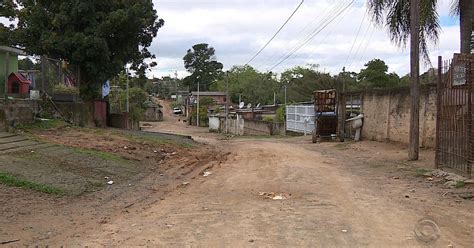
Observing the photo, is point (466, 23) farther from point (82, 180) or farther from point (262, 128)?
point (262, 128)

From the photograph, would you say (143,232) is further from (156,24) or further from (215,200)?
(156,24)

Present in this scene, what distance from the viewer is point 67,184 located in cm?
976

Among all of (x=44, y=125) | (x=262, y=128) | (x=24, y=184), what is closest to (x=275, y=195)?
(x=24, y=184)

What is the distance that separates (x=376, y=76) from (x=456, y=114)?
56954mm

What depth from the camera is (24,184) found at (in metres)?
9.04

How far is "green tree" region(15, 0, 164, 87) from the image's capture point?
23203mm

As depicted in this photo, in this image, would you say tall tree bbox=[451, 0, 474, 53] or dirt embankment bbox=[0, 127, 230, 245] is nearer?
dirt embankment bbox=[0, 127, 230, 245]

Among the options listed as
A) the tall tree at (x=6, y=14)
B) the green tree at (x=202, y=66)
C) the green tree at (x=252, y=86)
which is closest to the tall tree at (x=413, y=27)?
the tall tree at (x=6, y=14)

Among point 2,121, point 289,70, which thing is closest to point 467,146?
point 2,121

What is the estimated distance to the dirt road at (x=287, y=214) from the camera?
20.6 ft

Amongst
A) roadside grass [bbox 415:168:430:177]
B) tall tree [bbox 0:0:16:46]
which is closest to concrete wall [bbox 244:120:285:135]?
tall tree [bbox 0:0:16:46]

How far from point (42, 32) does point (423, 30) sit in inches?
664

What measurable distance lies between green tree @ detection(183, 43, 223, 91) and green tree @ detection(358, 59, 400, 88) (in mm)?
73765

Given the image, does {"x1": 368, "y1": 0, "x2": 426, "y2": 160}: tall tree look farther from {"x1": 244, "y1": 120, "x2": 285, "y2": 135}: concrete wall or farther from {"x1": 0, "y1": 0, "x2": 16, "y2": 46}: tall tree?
{"x1": 244, "y1": 120, "x2": 285, "y2": 135}: concrete wall
